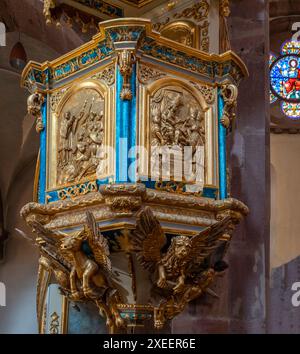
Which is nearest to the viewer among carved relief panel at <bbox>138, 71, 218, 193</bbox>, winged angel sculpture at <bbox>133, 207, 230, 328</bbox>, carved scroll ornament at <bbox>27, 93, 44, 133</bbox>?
winged angel sculpture at <bbox>133, 207, 230, 328</bbox>

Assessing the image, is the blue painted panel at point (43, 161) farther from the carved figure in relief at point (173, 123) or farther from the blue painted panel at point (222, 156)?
the blue painted panel at point (222, 156)

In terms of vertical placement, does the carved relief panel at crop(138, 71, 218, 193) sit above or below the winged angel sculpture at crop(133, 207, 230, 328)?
above

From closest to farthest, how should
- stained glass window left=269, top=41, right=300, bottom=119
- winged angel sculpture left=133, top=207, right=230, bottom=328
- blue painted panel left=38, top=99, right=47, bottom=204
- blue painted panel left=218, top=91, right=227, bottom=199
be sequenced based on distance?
winged angel sculpture left=133, top=207, right=230, bottom=328
blue painted panel left=218, top=91, right=227, bottom=199
blue painted panel left=38, top=99, right=47, bottom=204
stained glass window left=269, top=41, right=300, bottom=119

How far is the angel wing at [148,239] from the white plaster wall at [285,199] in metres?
8.03

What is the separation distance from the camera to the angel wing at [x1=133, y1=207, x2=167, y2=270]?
18.0 feet

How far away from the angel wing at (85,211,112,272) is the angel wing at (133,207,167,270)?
229mm

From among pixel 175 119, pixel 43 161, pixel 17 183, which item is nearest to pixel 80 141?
pixel 43 161

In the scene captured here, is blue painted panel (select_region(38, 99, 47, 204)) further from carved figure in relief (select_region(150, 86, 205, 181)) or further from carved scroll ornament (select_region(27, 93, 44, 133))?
carved figure in relief (select_region(150, 86, 205, 181))

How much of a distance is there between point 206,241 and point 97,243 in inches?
34.5

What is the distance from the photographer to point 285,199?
13.9m

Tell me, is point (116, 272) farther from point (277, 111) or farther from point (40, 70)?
point (277, 111)

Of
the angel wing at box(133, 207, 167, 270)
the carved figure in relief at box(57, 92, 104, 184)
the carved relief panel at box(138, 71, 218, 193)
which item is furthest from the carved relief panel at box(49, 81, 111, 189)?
the angel wing at box(133, 207, 167, 270)

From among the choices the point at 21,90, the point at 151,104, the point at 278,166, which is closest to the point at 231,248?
the point at 151,104

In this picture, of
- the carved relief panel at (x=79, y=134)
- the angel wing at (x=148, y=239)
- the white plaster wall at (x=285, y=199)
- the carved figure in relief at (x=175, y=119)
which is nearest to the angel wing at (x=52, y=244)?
the carved relief panel at (x=79, y=134)
